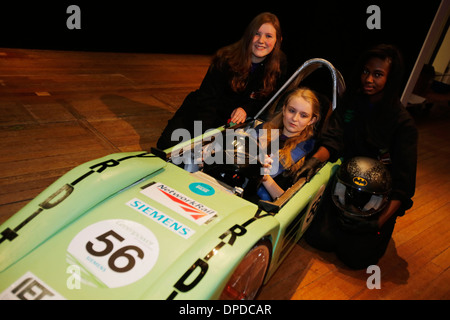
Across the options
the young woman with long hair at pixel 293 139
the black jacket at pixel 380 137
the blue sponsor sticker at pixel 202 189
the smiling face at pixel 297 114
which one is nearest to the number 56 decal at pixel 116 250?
the blue sponsor sticker at pixel 202 189

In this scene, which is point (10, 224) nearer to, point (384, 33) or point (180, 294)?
point (180, 294)

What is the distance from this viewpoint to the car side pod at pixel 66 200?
1.39 m

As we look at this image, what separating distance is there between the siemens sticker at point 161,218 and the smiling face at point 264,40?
166 centimetres

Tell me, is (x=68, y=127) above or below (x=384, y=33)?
below

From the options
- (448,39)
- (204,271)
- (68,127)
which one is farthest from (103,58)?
(448,39)

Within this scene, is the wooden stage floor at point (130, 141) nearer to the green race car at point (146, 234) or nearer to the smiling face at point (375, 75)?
the green race car at point (146, 234)

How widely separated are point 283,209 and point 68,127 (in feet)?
8.46

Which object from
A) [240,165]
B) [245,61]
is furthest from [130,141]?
[240,165]

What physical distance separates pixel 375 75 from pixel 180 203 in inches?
58.9

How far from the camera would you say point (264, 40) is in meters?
2.60

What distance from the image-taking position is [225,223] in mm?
1479

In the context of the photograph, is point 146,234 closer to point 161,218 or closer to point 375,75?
point 161,218

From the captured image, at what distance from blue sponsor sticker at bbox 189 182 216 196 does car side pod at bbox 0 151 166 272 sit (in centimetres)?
23

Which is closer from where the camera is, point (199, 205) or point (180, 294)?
point (180, 294)
